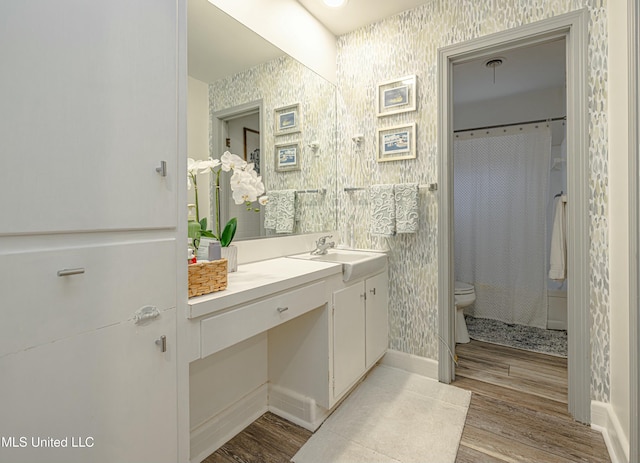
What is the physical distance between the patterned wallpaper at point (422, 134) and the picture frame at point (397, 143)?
0.04 metres

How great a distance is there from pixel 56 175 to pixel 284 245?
1.48 meters

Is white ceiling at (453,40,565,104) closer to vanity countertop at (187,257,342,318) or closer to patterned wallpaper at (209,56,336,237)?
patterned wallpaper at (209,56,336,237)

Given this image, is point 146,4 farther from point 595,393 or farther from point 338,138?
point 595,393

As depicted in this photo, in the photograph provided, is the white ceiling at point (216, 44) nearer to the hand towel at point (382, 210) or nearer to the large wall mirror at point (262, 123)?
the large wall mirror at point (262, 123)

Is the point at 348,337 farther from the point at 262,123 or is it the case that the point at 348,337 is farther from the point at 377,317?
the point at 262,123

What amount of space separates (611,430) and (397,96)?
225 centimetres

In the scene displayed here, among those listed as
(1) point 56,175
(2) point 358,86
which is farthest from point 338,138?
(1) point 56,175

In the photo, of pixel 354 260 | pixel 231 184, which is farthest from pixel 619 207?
pixel 231 184

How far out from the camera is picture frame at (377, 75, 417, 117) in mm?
2274

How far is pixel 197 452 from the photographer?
152cm

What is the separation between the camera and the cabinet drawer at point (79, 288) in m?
0.72

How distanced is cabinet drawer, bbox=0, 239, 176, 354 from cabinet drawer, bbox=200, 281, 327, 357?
206mm

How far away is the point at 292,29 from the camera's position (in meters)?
2.19

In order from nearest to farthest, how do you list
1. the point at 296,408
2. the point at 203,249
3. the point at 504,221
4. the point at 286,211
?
the point at 203,249
the point at 296,408
the point at 286,211
the point at 504,221
